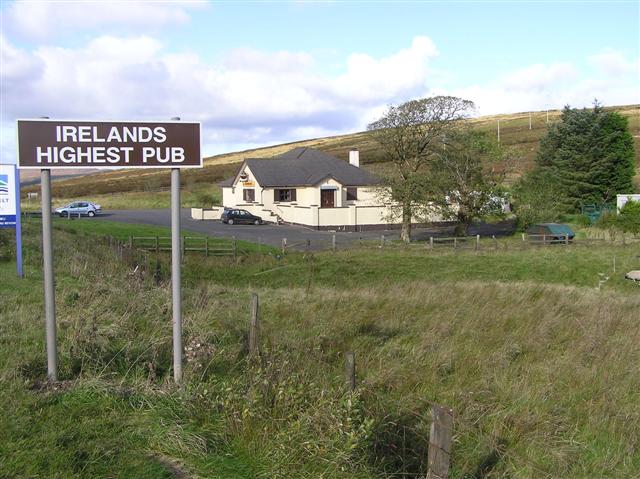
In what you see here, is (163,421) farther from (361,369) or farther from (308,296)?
(308,296)

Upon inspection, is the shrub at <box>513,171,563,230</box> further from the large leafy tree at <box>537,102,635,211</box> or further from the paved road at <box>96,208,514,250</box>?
the large leafy tree at <box>537,102,635,211</box>

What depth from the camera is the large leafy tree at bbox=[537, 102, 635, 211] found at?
50969mm

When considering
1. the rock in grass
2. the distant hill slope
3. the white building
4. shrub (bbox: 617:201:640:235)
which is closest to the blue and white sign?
the rock in grass

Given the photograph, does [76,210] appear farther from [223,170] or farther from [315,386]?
[315,386]

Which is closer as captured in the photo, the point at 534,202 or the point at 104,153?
the point at 104,153

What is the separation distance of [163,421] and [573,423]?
3.81 m

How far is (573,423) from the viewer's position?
659 centimetres

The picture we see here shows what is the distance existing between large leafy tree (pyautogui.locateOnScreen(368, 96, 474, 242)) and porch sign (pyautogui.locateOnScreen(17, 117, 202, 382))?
1325 inches

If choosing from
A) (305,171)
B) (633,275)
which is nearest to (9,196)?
(633,275)

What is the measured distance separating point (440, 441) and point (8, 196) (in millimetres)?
12287

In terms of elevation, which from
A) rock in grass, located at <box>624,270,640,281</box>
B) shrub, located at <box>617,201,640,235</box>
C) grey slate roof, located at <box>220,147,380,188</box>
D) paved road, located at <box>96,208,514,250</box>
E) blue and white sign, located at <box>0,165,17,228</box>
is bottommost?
rock in grass, located at <box>624,270,640,281</box>

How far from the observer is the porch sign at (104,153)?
6160 mm

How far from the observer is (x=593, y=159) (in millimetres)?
51344

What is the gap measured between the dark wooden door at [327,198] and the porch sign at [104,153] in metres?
45.3
